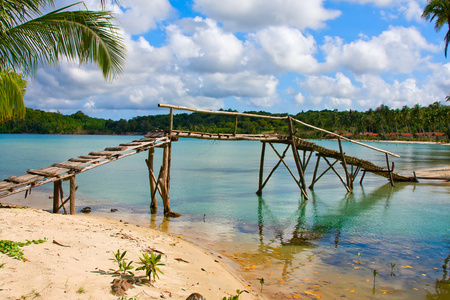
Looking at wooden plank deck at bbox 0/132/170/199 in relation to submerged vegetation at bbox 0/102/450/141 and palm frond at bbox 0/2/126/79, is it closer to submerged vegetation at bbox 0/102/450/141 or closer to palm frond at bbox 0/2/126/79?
palm frond at bbox 0/2/126/79

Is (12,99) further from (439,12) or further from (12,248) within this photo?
(439,12)

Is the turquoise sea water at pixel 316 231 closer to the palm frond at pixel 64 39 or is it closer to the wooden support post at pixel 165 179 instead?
the wooden support post at pixel 165 179

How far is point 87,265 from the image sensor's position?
465 cm

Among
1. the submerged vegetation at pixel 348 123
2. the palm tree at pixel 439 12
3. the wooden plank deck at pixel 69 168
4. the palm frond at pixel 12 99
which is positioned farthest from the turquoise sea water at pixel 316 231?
the submerged vegetation at pixel 348 123

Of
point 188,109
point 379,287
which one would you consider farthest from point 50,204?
point 379,287

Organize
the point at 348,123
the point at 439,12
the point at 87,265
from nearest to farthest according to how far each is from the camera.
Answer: the point at 87,265, the point at 439,12, the point at 348,123

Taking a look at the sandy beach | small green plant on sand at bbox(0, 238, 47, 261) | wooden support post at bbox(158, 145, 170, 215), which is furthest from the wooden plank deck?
small green plant on sand at bbox(0, 238, 47, 261)

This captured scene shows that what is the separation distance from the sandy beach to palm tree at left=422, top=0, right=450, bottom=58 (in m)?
26.6

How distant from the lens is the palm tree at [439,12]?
2489cm

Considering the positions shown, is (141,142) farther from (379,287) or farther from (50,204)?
(379,287)

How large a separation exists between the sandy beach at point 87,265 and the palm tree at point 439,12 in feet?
87.2

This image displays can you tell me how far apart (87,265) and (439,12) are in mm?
29894

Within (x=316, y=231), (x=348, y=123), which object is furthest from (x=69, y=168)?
(x=348, y=123)

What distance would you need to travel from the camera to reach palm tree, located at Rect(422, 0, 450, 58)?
24.9 metres
